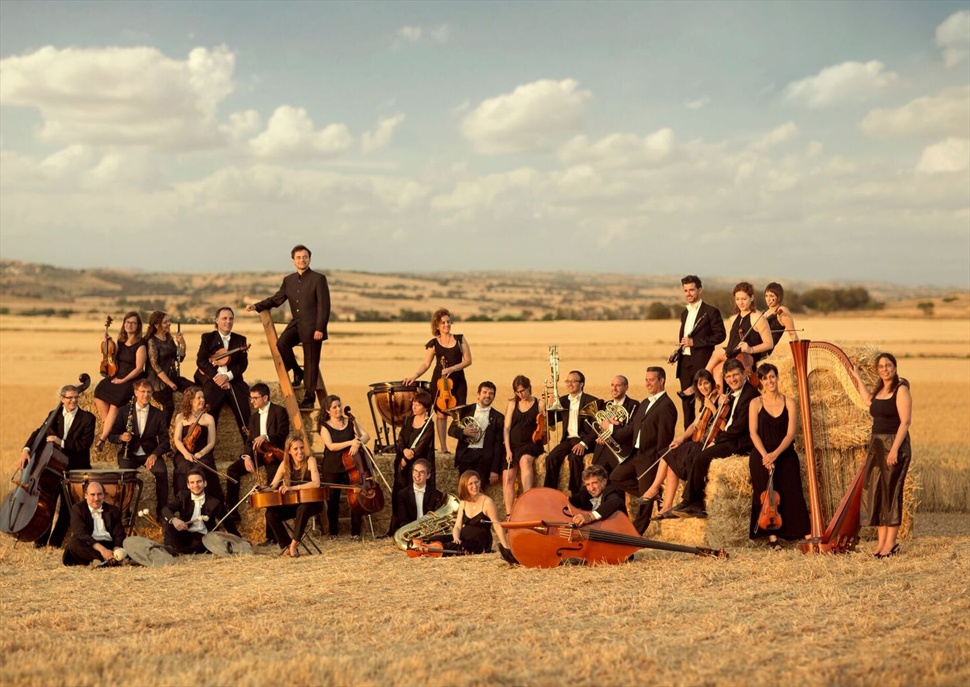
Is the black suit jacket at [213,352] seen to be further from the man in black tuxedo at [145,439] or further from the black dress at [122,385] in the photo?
the man in black tuxedo at [145,439]

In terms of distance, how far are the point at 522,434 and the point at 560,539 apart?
258 centimetres

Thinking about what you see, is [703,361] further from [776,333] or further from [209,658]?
[209,658]

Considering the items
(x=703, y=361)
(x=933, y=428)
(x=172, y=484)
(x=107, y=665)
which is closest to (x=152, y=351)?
(x=172, y=484)

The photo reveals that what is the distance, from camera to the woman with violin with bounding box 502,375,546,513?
12.2 metres

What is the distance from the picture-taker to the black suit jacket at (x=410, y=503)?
11938 mm

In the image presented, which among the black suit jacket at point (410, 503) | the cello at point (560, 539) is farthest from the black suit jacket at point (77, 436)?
the cello at point (560, 539)

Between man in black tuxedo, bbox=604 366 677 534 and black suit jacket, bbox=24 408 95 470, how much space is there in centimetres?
501

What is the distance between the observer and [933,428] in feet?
70.7

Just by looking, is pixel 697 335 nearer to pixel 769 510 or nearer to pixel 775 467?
pixel 775 467

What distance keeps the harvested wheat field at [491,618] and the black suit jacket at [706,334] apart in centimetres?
67

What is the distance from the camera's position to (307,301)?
12930 millimetres

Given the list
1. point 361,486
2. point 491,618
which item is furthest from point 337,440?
point 491,618

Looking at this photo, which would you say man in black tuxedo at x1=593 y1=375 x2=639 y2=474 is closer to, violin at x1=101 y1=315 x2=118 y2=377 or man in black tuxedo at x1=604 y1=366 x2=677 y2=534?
man in black tuxedo at x1=604 y1=366 x2=677 y2=534

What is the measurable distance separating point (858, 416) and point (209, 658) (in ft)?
22.5
